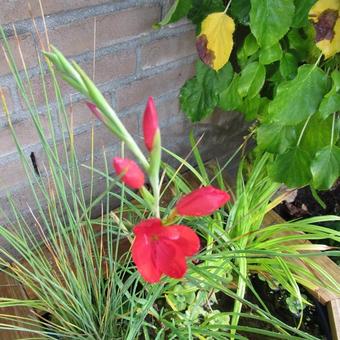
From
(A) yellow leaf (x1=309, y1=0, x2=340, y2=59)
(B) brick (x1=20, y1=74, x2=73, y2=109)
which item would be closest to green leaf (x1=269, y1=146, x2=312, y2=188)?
(A) yellow leaf (x1=309, y1=0, x2=340, y2=59)

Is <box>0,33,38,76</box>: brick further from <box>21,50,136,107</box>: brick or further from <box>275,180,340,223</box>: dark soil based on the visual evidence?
<box>275,180,340,223</box>: dark soil

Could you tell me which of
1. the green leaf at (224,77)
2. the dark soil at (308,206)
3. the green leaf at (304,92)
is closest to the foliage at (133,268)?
the green leaf at (224,77)

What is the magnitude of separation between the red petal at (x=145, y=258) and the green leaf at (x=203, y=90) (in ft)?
2.03

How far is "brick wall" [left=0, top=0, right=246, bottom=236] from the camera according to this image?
0.71 meters

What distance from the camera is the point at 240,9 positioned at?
29.4 inches

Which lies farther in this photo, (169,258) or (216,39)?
(216,39)

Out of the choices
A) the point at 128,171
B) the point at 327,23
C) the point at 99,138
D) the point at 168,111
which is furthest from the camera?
the point at 168,111

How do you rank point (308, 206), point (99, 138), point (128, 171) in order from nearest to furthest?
point (128, 171), point (99, 138), point (308, 206)

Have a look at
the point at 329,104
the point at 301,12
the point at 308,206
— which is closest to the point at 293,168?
the point at 329,104

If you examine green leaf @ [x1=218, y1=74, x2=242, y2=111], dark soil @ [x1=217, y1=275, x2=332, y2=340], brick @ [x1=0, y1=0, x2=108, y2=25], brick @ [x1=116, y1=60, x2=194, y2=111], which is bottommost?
dark soil @ [x1=217, y1=275, x2=332, y2=340]

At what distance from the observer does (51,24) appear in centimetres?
71

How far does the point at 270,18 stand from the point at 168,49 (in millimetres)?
327

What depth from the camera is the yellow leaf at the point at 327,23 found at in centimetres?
62

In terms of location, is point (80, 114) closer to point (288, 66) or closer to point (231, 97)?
point (231, 97)
